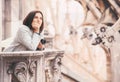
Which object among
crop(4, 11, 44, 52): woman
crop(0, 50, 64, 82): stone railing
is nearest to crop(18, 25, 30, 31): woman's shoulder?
crop(4, 11, 44, 52): woman

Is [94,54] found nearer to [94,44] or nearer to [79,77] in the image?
[94,44]

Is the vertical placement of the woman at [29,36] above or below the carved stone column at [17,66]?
above

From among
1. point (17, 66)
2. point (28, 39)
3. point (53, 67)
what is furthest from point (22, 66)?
point (53, 67)

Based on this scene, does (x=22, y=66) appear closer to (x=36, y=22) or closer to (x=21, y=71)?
(x=21, y=71)

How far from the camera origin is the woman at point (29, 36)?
11.1 feet

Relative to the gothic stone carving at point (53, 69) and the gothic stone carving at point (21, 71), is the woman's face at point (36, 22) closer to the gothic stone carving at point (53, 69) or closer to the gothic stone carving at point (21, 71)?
the gothic stone carving at point (53, 69)

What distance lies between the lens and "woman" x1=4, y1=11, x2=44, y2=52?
338cm

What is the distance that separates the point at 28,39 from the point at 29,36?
0.17 feet

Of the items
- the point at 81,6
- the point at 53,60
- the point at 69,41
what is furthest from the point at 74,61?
the point at 53,60

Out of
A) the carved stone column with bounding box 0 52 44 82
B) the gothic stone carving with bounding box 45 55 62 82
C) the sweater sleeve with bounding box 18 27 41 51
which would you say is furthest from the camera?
the gothic stone carving with bounding box 45 55 62 82

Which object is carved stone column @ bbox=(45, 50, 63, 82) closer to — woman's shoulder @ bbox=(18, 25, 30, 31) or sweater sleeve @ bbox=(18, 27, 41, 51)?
sweater sleeve @ bbox=(18, 27, 41, 51)

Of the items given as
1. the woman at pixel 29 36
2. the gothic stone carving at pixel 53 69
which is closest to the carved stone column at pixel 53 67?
the gothic stone carving at pixel 53 69

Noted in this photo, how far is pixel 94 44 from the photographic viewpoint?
29.7ft

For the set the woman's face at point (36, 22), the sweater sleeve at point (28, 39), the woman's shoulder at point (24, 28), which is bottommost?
the sweater sleeve at point (28, 39)
